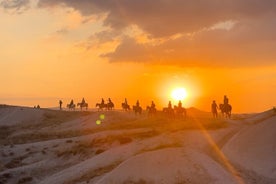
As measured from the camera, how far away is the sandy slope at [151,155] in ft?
113

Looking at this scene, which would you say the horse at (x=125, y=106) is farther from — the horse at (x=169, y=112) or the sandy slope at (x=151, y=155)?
the sandy slope at (x=151, y=155)

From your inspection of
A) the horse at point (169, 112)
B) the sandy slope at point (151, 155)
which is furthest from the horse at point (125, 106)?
the sandy slope at point (151, 155)

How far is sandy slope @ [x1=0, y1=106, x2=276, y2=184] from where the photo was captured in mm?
34375

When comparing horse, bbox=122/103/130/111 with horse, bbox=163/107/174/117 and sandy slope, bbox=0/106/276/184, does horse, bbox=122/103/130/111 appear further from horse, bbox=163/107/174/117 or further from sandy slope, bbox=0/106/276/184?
sandy slope, bbox=0/106/276/184

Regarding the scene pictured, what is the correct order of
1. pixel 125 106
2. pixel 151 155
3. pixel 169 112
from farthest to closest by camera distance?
1. pixel 125 106
2. pixel 169 112
3. pixel 151 155

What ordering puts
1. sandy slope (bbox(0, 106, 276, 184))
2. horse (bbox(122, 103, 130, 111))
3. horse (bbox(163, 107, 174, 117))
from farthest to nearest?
horse (bbox(122, 103, 130, 111)) → horse (bbox(163, 107, 174, 117)) → sandy slope (bbox(0, 106, 276, 184))

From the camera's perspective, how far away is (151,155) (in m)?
36.1

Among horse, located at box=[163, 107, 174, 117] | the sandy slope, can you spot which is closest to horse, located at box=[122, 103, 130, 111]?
horse, located at box=[163, 107, 174, 117]

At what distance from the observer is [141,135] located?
179 ft

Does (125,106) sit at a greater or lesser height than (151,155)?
greater

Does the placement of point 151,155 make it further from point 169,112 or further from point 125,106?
point 125,106

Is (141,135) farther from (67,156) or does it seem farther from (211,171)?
(211,171)

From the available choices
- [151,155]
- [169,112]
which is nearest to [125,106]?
[169,112]

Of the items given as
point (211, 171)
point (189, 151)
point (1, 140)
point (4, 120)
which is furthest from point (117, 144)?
point (4, 120)
